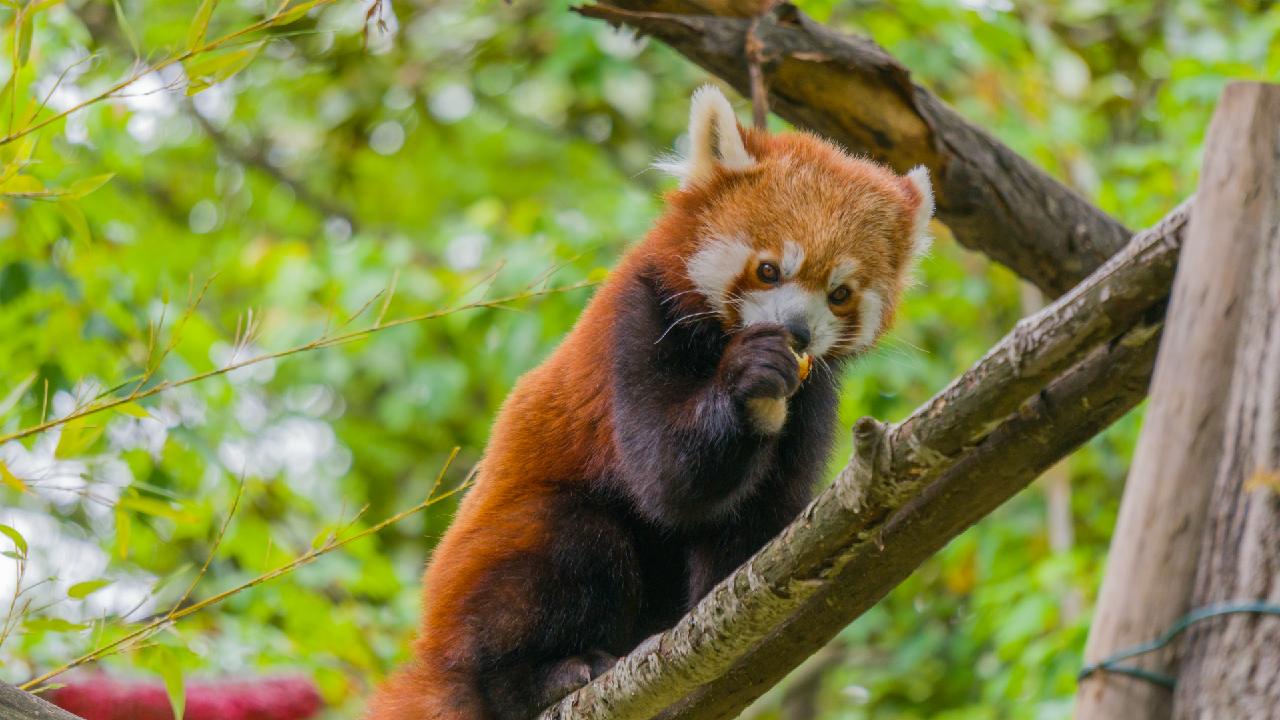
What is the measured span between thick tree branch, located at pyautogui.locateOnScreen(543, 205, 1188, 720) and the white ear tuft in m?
1.09

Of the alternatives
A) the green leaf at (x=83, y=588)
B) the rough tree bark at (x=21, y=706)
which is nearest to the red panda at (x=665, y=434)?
the green leaf at (x=83, y=588)

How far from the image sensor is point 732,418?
2.67 meters

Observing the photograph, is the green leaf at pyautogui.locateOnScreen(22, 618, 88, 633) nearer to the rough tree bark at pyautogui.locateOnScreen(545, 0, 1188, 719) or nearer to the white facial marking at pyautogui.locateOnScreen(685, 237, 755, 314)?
the rough tree bark at pyautogui.locateOnScreen(545, 0, 1188, 719)

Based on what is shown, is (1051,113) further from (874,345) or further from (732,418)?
(732,418)

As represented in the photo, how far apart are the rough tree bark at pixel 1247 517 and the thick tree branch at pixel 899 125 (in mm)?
1977

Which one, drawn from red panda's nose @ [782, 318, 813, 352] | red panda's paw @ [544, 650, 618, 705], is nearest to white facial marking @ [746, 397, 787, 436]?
red panda's nose @ [782, 318, 813, 352]

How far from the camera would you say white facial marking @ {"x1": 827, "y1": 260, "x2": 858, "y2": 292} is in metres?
2.96

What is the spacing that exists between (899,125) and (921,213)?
1.73 ft

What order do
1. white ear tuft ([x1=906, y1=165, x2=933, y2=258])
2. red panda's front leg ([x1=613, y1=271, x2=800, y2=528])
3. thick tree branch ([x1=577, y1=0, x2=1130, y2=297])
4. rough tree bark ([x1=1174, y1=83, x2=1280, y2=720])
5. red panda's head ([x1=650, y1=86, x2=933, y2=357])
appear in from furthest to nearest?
thick tree branch ([x1=577, y1=0, x2=1130, y2=297]), white ear tuft ([x1=906, y1=165, x2=933, y2=258]), red panda's head ([x1=650, y1=86, x2=933, y2=357]), red panda's front leg ([x1=613, y1=271, x2=800, y2=528]), rough tree bark ([x1=1174, y1=83, x2=1280, y2=720])

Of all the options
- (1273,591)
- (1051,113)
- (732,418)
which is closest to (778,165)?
(732,418)

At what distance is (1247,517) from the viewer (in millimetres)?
1562

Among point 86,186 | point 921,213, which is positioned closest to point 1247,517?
point 921,213

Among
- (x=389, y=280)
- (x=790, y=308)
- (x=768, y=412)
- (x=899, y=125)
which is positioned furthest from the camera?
(x=389, y=280)

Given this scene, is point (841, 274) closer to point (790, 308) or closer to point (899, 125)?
point (790, 308)
